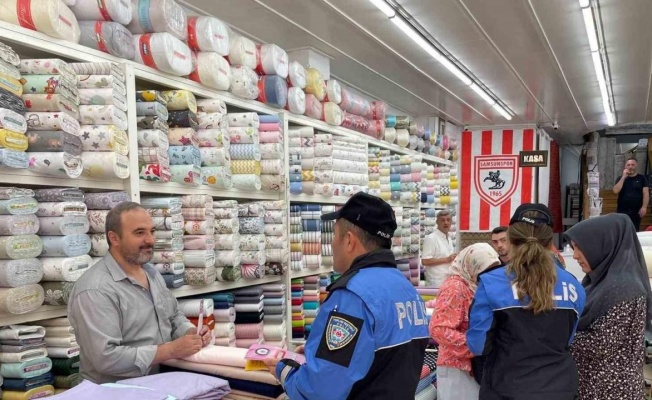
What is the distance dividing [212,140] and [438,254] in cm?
330

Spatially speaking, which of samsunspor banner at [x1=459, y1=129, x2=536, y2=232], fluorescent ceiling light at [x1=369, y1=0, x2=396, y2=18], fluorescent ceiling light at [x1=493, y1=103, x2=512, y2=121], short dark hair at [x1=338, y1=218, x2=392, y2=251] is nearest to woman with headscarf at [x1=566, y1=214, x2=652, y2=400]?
short dark hair at [x1=338, y1=218, x2=392, y2=251]

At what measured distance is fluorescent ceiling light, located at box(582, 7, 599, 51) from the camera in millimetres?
4430

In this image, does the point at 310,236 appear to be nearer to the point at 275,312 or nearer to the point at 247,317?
the point at 275,312

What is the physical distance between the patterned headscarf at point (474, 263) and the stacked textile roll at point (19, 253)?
1988mm

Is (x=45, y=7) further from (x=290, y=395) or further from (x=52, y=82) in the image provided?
(x=290, y=395)

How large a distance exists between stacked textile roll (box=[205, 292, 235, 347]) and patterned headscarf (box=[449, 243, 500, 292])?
150cm

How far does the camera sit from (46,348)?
84.9 inches

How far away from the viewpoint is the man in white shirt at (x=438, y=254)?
543 cm

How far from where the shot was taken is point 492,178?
10414mm

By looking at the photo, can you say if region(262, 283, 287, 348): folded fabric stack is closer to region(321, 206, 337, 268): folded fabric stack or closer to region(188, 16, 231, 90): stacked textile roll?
region(321, 206, 337, 268): folded fabric stack

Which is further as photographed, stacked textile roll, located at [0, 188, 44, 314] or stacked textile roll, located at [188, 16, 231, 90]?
stacked textile roll, located at [188, 16, 231, 90]

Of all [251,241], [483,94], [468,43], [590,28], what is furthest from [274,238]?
[483,94]

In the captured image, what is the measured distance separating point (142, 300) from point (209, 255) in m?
0.94

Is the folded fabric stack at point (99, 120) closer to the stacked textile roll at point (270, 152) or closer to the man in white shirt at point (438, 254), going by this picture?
the stacked textile roll at point (270, 152)
